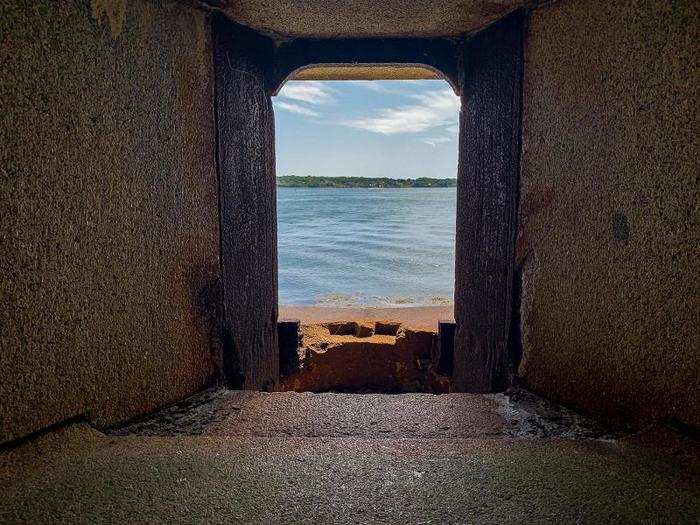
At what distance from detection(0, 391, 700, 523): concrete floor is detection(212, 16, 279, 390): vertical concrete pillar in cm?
97

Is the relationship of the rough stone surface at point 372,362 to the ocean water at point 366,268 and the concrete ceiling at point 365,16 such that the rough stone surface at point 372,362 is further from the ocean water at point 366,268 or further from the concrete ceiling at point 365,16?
the ocean water at point 366,268

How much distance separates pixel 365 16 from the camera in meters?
2.51

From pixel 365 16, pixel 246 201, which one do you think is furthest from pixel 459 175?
pixel 246 201

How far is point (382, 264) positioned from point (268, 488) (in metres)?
18.1

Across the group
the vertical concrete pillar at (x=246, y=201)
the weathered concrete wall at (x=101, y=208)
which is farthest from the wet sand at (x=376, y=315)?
the weathered concrete wall at (x=101, y=208)

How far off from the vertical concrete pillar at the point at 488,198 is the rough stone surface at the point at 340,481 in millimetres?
1120

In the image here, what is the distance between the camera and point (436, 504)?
1.25 meters

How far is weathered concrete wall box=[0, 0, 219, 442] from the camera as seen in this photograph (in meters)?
1.45

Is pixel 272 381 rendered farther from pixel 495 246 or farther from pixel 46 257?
pixel 46 257

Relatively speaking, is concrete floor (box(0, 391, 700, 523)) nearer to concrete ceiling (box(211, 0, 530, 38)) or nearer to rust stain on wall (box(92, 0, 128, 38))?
rust stain on wall (box(92, 0, 128, 38))

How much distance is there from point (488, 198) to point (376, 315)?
13.5ft

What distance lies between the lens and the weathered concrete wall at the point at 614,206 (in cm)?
151

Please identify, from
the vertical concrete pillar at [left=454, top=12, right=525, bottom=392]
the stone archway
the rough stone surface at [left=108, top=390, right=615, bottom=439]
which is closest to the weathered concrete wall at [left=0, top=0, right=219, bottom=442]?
the rough stone surface at [left=108, top=390, right=615, bottom=439]

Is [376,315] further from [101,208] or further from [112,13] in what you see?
[112,13]
